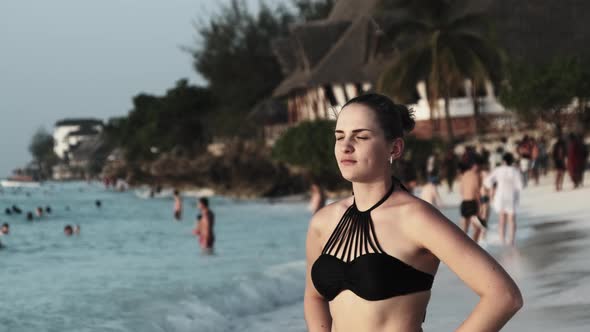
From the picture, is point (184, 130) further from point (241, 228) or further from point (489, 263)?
point (489, 263)

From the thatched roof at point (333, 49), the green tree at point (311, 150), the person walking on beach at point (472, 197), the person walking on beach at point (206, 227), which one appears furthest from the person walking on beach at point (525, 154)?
the thatched roof at point (333, 49)

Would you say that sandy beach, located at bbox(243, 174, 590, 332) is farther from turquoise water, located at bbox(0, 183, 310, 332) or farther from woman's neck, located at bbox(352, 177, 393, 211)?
woman's neck, located at bbox(352, 177, 393, 211)

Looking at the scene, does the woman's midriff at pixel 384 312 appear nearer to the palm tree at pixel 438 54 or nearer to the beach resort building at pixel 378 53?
the palm tree at pixel 438 54

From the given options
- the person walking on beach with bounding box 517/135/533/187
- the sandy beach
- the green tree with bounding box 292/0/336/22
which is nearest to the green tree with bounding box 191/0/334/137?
the green tree with bounding box 292/0/336/22

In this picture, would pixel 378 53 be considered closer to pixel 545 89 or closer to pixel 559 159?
pixel 545 89

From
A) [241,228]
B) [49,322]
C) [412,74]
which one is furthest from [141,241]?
[49,322]

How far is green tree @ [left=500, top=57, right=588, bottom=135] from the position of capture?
122 feet

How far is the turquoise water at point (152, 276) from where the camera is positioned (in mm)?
13203

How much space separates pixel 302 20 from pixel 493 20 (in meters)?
30.7

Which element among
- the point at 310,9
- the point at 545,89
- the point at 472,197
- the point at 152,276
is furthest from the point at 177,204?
the point at 310,9

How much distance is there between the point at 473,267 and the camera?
104 inches

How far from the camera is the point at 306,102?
57219mm

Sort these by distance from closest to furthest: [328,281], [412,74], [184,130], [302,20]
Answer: [328,281] → [412,74] → [302,20] → [184,130]

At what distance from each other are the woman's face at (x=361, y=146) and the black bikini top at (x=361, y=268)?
0.39 feet
